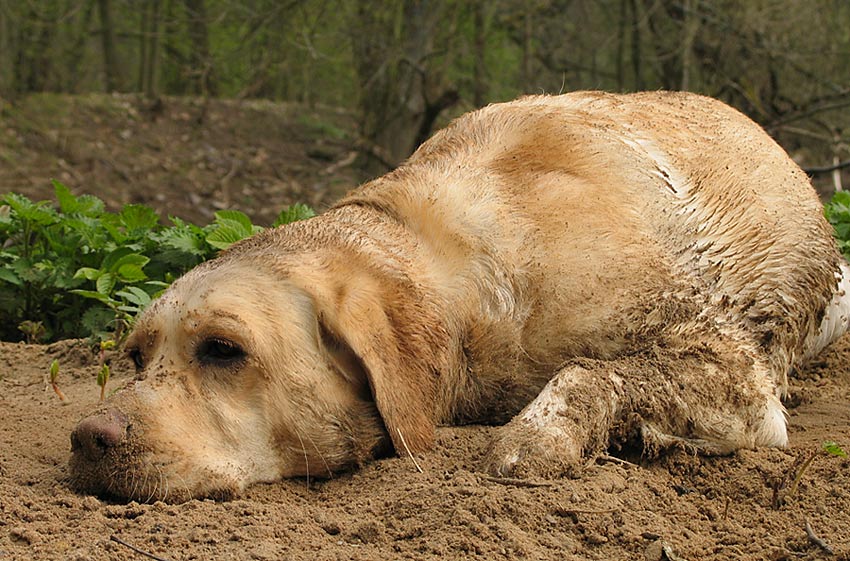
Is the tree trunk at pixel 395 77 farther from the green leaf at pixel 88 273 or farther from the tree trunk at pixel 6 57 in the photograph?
the green leaf at pixel 88 273

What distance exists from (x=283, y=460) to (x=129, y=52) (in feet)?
75.6

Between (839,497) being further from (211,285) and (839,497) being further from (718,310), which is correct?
(211,285)

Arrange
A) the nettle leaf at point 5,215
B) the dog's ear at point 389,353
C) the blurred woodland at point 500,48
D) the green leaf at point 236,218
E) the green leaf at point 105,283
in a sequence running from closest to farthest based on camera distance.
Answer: the dog's ear at point 389,353, the green leaf at point 105,283, the green leaf at point 236,218, the nettle leaf at point 5,215, the blurred woodland at point 500,48

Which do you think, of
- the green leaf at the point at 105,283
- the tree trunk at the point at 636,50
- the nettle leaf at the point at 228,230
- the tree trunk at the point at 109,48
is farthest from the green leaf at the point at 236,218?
the tree trunk at the point at 109,48

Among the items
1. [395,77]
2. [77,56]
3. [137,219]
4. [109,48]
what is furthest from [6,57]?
[137,219]

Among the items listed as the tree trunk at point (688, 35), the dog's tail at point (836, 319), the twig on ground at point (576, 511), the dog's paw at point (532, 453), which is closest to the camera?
the twig on ground at point (576, 511)

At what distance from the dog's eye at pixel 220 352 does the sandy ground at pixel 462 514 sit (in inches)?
16.5

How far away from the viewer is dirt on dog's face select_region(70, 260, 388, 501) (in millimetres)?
3098

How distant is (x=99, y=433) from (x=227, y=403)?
1.29ft

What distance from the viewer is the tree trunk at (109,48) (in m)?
17.7

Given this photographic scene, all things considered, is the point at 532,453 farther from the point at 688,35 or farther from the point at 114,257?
the point at 688,35

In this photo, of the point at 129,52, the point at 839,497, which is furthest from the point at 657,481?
Result: the point at 129,52

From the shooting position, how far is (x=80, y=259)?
5.50m

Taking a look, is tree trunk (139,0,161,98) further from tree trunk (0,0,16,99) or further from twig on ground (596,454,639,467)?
twig on ground (596,454,639,467)
